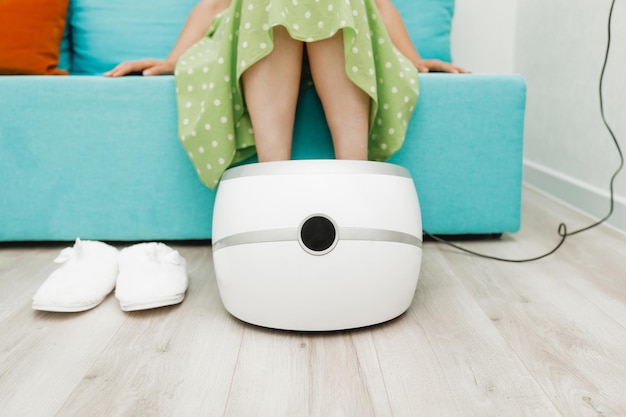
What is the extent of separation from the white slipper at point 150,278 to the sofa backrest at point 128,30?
0.80 m

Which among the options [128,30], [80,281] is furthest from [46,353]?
[128,30]

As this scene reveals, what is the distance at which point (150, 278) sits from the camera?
85 cm

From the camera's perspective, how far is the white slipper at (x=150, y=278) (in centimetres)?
82

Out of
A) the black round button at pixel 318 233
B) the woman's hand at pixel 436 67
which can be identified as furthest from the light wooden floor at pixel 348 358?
the woman's hand at pixel 436 67

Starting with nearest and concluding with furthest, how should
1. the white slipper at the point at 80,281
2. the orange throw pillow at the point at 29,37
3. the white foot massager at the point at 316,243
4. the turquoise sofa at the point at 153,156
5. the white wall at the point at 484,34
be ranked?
the white foot massager at the point at 316,243, the white slipper at the point at 80,281, the turquoise sofa at the point at 153,156, the orange throw pillow at the point at 29,37, the white wall at the point at 484,34

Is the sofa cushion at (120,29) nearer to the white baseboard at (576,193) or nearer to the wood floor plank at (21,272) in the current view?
the wood floor plank at (21,272)

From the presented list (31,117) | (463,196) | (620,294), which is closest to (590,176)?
(463,196)

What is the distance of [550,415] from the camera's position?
0.54m

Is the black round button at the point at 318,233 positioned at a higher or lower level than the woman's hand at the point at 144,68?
lower

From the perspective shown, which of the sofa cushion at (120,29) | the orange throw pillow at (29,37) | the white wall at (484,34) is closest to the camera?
the orange throw pillow at (29,37)

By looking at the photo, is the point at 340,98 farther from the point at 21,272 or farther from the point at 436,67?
the point at 21,272

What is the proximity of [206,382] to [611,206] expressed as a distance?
1100mm

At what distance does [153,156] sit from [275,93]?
0.40m

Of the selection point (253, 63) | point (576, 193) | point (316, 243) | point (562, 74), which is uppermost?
point (253, 63)
